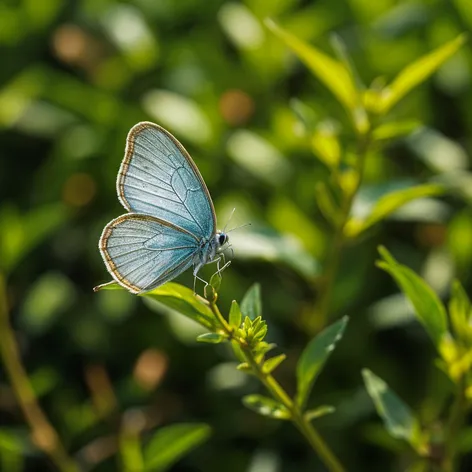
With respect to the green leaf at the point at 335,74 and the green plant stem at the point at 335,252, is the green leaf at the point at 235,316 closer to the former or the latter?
the green plant stem at the point at 335,252

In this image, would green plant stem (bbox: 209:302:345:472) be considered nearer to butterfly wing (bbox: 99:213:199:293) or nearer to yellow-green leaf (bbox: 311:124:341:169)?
butterfly wing (bbox: 99:213:199:293)

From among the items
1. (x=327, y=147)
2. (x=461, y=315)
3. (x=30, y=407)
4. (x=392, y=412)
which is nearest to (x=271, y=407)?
(x=392, y=412)

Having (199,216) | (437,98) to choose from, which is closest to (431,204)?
(437,98)

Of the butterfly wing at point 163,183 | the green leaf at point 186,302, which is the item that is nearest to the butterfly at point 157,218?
the butterfly wing at point 163,183

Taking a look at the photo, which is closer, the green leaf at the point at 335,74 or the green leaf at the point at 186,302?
the green leaf at the point at 186,302

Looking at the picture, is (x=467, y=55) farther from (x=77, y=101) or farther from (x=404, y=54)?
(x=77, y=101)

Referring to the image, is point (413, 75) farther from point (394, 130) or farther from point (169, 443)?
point (169, 443)

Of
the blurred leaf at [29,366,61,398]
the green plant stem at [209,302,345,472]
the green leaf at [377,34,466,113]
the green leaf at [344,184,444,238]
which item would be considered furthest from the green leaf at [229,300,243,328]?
the blurred leaf at [29,366,61,398]
